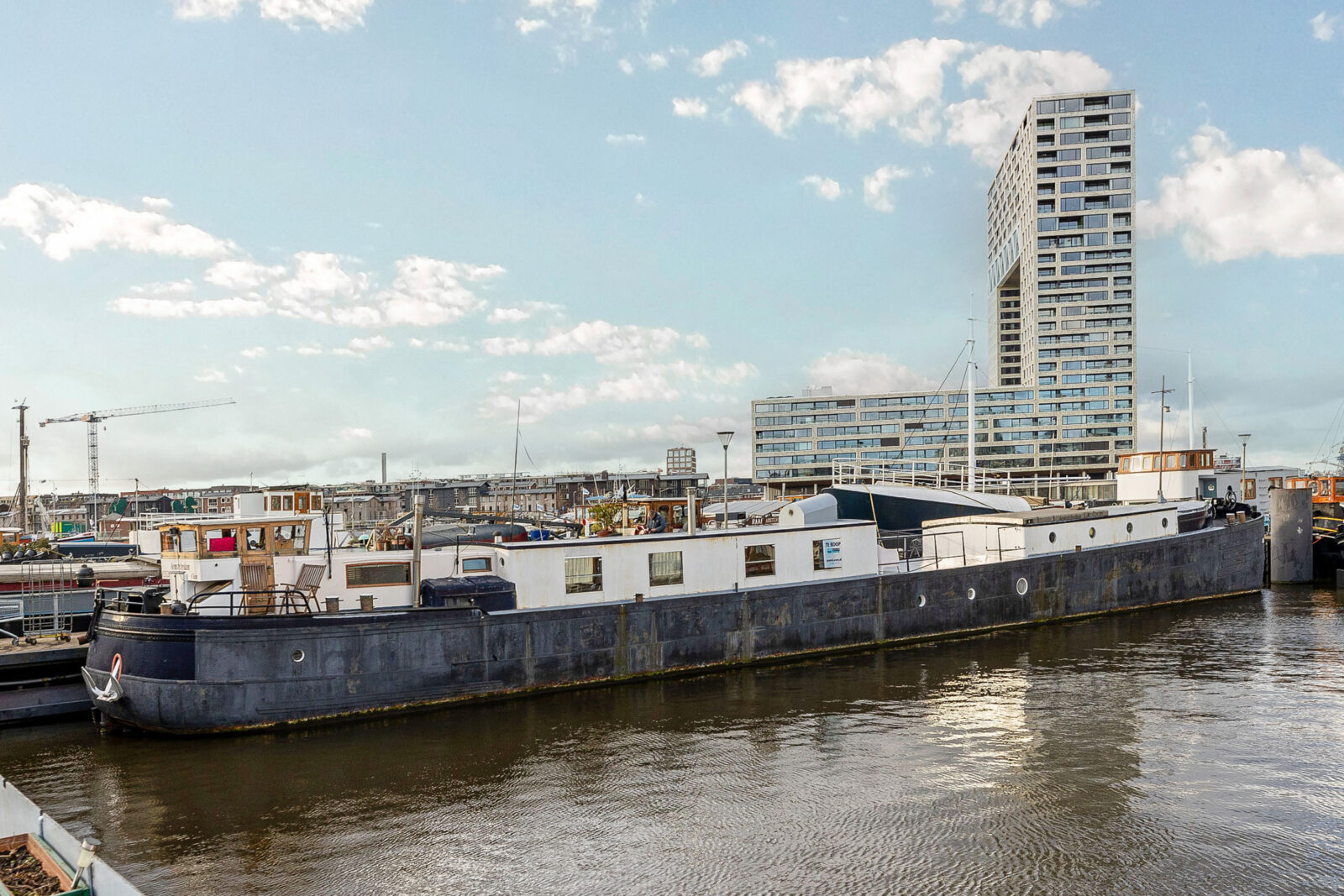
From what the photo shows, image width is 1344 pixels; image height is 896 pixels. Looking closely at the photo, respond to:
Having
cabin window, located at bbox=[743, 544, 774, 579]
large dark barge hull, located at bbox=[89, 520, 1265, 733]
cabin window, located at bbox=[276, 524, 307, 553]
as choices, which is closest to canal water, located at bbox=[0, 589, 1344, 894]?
large dark barge hull, located at bbox=[89, 520, 1265, 733]

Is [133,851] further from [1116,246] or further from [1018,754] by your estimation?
[1116,246]

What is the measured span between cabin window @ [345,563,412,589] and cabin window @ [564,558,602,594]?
439cm

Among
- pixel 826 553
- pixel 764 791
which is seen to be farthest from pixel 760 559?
pixel 764 791

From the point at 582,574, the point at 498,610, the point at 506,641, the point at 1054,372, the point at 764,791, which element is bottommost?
the point at 764,791

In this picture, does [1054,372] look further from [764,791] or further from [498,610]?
[764,791]

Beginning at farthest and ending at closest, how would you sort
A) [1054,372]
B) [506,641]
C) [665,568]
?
[1054,372]
[665,568]
[506,641]

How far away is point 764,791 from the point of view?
15633 mm

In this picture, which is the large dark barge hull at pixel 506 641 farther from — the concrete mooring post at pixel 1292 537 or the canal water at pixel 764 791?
the concrete mooring post at pixel 1292 537

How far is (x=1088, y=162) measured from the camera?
433 feet

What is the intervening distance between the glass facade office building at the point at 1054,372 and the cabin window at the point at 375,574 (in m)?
113

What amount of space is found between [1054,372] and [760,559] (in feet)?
401

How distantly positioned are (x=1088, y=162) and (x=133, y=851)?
487 feet

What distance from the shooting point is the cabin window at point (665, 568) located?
25.6 meters

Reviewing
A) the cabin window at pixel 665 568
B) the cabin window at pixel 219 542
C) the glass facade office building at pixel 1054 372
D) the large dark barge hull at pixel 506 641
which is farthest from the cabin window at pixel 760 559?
the glass facade office building at pixel 1054 372
